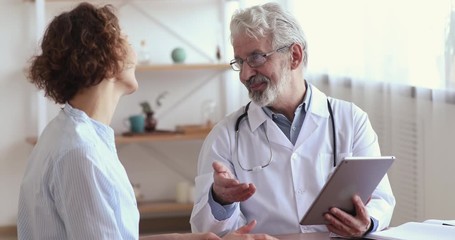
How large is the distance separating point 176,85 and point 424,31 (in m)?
2.20

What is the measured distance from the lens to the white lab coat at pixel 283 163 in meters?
2.56

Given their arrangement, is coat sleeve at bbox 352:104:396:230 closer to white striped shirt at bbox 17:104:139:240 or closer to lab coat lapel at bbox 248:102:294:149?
lab coat lapel at bbox 248:102:294:149

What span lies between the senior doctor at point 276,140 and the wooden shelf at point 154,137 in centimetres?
229

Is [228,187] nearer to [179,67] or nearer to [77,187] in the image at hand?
[77,187]

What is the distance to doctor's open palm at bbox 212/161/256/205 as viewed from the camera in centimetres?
234

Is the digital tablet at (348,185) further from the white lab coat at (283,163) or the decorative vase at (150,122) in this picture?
the decorative vase at (150,122)

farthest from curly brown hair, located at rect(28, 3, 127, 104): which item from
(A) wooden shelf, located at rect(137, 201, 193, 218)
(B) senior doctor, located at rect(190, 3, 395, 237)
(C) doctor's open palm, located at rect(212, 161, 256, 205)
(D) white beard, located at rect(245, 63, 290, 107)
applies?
(A) wooden shelf, located at rect(137, 201, 193, 218)

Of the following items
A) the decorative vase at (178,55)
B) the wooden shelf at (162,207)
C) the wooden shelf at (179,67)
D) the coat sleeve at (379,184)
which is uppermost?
the decorative vase at (178,55)

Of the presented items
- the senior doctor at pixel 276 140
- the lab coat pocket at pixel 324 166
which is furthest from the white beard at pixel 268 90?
the lab coat pocket at pixel 324 166

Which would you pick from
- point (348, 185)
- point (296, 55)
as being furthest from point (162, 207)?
point (348, 185)

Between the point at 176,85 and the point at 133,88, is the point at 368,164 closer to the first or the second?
the point at 133,88

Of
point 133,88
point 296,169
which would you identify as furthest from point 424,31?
point 133,88

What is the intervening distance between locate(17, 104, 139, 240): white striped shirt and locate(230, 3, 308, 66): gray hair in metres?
0.89

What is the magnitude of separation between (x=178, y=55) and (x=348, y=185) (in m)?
3.06
